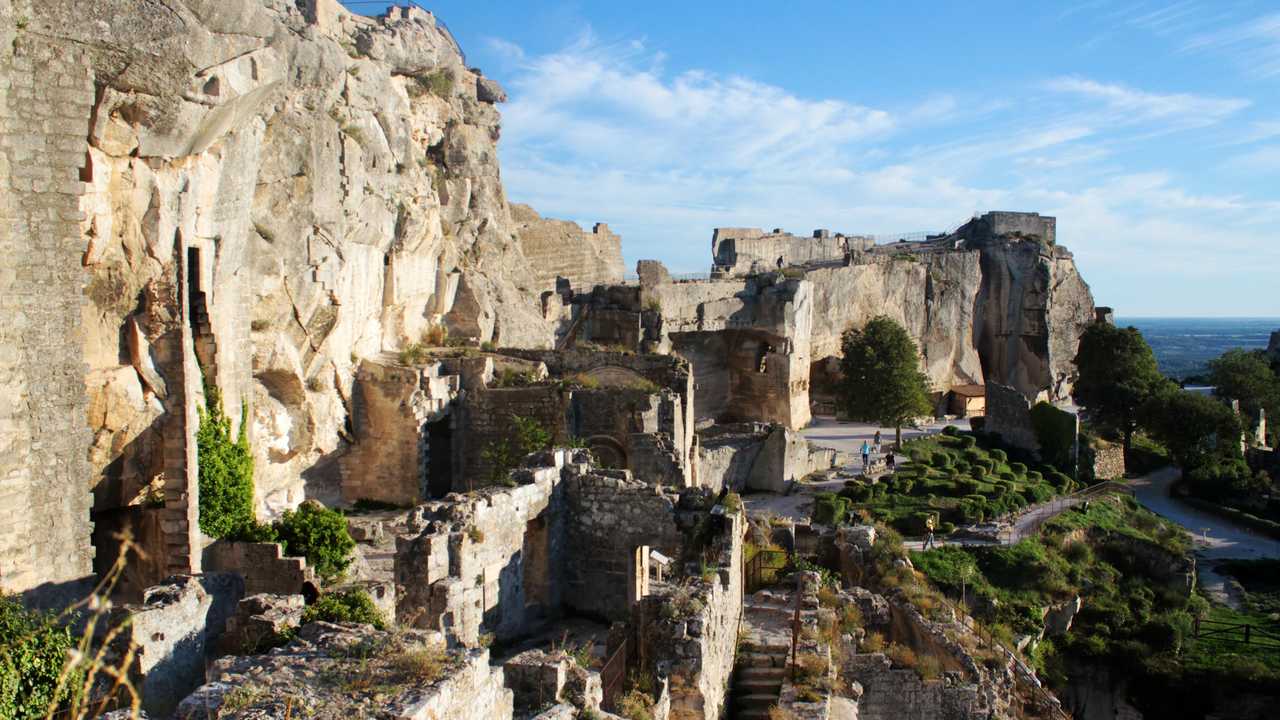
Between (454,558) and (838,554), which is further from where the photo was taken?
(838,554)

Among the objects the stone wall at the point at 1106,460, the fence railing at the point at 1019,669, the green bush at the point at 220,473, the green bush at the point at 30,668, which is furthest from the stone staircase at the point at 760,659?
the stone wall at the point at 1106,460

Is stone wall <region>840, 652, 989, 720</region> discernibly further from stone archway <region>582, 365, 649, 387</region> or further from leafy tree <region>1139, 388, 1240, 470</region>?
leafy tree <region>1139, 388, 1240, 470</region>

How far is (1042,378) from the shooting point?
44.5m

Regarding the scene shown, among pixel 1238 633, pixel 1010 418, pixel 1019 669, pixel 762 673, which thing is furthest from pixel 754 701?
pixel 1010 418

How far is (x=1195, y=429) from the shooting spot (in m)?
33.2

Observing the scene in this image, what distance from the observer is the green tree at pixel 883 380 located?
32.1 meters

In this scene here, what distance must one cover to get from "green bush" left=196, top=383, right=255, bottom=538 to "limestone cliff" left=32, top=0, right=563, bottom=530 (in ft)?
1.56

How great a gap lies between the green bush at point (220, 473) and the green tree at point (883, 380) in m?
21.4

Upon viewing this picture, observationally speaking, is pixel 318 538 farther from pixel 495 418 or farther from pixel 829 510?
pixel 829 510

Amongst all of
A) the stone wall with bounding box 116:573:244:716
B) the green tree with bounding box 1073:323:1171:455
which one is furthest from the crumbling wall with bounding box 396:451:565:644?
the green tree with bounding box 1073:323:1171:455

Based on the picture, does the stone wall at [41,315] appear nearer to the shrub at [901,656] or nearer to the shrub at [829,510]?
the shrub at [901,656]

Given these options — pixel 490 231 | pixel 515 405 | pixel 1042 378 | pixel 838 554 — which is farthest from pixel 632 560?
pixel 1042 378

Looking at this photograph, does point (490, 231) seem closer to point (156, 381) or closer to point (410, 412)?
point (410, 412)

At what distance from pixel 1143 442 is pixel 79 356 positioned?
124 feet
